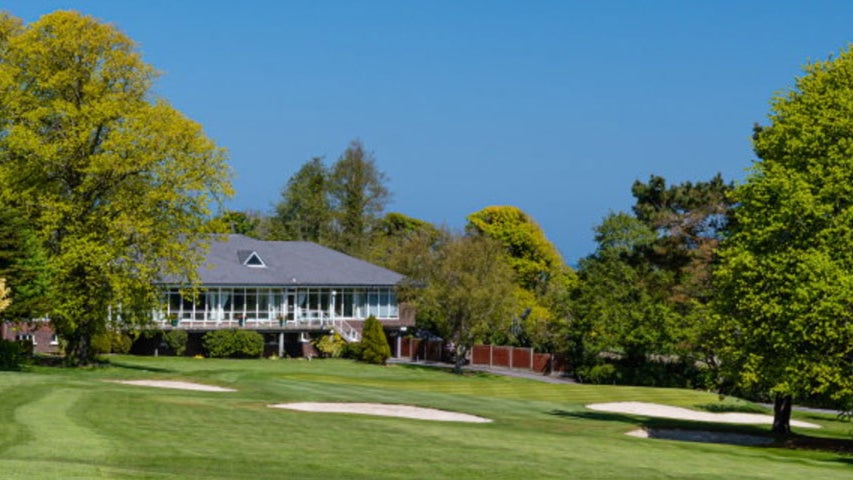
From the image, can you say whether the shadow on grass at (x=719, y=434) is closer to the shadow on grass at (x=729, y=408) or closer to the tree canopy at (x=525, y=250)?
the shadow on grass at (x=729, y=408)

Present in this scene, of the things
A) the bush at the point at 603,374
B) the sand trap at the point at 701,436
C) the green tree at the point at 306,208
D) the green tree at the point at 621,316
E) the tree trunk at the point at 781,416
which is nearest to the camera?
the sand trap at the point at 701,436

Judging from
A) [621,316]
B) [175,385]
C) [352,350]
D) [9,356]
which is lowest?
Result: [175,385]

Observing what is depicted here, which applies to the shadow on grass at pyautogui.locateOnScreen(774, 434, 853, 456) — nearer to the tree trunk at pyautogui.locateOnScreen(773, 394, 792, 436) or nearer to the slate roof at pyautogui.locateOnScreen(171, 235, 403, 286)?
the tree trunk at pyautogui.locateOnScreen(773, 394, 792, 436)

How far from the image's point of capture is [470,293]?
7069 centimetres

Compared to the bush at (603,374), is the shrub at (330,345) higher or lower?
higher

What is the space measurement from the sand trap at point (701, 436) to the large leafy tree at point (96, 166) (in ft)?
82.6

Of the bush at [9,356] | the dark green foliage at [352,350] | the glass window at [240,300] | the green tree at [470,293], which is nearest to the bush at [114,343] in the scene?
the glass window at [240,300]

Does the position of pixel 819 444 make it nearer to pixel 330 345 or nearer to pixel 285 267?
pixel 330 345

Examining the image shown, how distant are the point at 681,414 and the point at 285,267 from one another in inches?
1514

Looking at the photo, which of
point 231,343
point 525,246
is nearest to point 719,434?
point 231,343

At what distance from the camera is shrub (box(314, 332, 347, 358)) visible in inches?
3095

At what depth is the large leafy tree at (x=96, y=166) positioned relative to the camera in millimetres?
Answer: 51531

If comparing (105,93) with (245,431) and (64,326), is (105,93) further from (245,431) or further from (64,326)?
(245,431)

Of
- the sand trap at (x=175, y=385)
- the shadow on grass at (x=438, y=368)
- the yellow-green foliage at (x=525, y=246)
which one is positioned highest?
the yellow-green foliage at (x=525, y=246)
